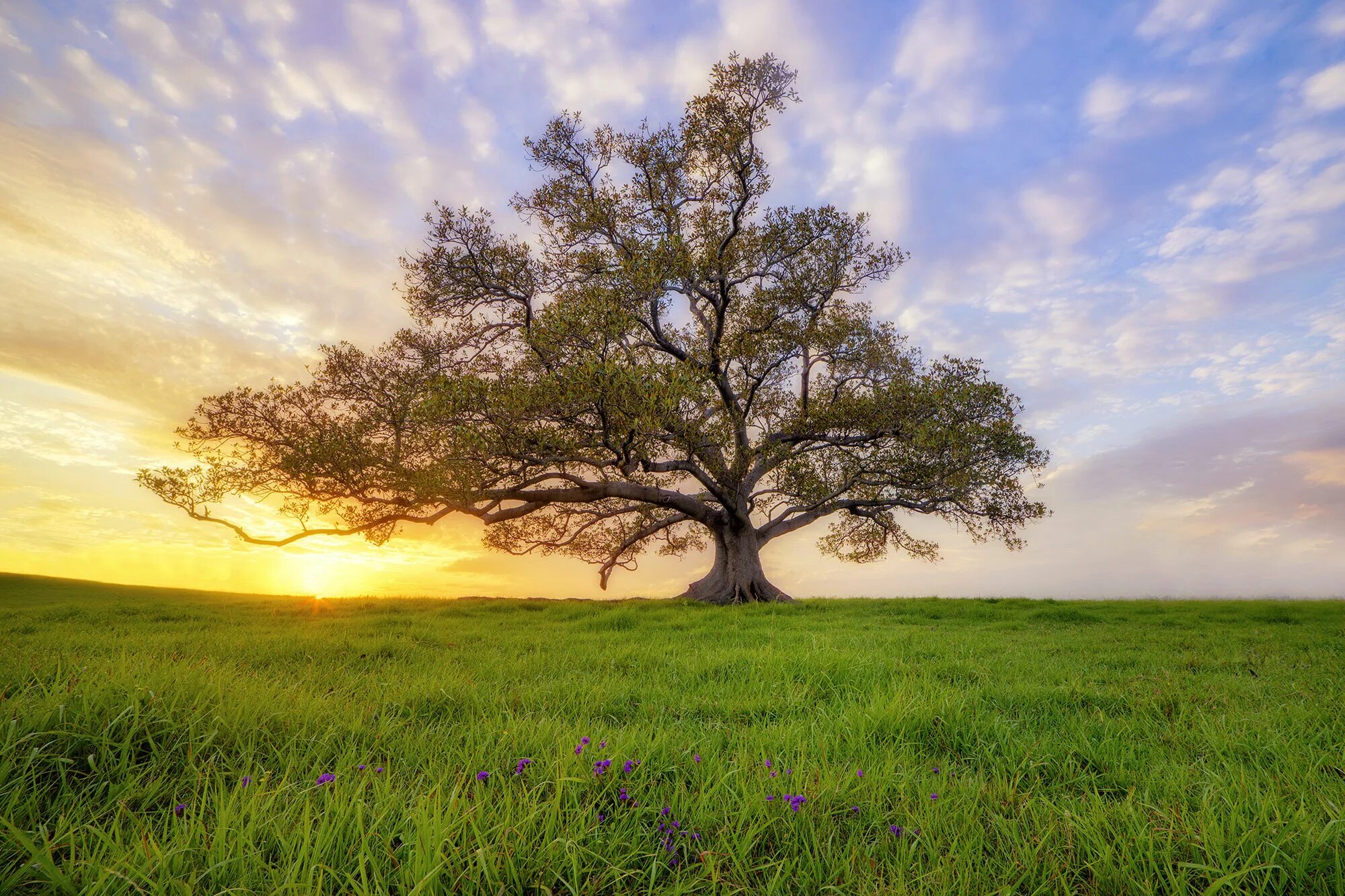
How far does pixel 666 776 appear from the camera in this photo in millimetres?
3742

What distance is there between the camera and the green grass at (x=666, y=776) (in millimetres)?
2623

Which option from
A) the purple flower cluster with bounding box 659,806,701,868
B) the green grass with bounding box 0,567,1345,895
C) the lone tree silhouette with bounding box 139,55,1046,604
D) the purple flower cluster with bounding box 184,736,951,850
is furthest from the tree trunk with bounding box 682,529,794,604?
the purple flower cluster with bounding box 659,806,701,868

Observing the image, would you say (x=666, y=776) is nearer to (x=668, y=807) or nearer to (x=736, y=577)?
(x=668, y=807)

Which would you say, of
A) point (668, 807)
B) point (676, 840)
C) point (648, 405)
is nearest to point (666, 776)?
point (668, 807)

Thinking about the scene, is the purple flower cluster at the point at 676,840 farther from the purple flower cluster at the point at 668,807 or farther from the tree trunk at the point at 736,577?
the tree trunk at the point at 736,577

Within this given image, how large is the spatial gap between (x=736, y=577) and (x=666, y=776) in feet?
61.9

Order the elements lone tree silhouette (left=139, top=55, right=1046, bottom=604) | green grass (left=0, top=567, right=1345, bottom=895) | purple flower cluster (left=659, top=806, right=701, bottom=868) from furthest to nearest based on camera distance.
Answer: lone tree silhouette (left=139, top=55, right=1046, bottom=604) < purple flower cluster (left=659, top=806, right=701, bottom=868) < green grass (left=0, top=567, right=1345, bottom=895)

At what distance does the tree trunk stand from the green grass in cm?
1418

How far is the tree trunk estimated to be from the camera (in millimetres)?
22031

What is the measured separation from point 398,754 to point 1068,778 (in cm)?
458

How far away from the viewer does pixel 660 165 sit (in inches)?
819

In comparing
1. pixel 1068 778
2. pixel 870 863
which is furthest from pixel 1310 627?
pixel 870 863

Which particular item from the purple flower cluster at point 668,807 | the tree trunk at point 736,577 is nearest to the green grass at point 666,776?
the purple flower cluster at point 668,807

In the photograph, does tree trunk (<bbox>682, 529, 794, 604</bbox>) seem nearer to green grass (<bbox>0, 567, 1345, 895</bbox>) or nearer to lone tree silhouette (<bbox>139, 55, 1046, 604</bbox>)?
lone tree silhouette (<bbox>139, 55, 1046, 604</bbox>)
